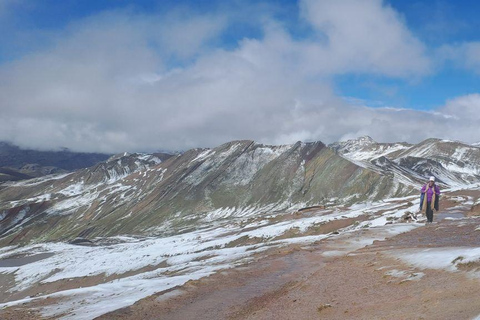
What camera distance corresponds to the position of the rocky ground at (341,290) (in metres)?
12.8

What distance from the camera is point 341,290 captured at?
17.6 m

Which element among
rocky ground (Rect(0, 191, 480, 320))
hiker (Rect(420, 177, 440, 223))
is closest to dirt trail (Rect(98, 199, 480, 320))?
rocky ground (Rect(0, 191, 480, 320))

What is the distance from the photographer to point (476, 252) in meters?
15.6

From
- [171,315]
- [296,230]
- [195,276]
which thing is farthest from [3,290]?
[171,315]

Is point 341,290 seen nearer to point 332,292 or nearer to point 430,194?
point 332,292

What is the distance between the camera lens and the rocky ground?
12836mm

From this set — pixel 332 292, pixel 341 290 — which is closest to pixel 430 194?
pixel 341 290

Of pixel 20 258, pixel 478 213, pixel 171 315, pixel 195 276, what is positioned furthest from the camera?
pixel 20 258

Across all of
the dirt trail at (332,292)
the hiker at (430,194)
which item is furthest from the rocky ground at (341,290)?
the hiker at (430,194)

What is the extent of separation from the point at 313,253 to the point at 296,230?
3908 centimetres

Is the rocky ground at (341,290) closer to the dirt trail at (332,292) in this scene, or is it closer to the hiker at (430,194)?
the dirt trail at (332,292)

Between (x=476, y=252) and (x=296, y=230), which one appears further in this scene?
(x=296, y=230)

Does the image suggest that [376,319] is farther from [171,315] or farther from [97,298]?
[97,298]

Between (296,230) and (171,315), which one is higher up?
(171,315)
